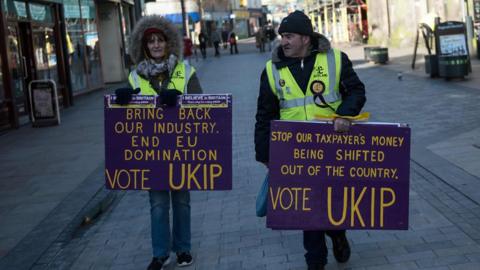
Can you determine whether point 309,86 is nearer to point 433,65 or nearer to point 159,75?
point 159,75

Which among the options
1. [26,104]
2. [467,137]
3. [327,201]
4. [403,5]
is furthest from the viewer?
[403,5]

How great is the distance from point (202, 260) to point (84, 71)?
15848 mm

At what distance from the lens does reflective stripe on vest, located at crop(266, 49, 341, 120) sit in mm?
3980

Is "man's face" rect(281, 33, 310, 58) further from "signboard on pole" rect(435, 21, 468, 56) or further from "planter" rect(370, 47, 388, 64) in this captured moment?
"planter" rect(370, 47, 388, 64)

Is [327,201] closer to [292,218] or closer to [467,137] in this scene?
[292,218]

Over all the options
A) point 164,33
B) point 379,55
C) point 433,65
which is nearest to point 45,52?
point 433,65

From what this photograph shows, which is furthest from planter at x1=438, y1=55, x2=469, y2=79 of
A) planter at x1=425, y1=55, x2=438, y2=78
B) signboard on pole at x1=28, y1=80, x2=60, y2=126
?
signboard on pole at x1=28, y1=80, x2=60, y2=126

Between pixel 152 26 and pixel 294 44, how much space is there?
104 cm

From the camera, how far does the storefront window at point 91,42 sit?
2047 centimetres

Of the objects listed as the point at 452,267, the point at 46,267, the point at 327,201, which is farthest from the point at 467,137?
the point at 46,267

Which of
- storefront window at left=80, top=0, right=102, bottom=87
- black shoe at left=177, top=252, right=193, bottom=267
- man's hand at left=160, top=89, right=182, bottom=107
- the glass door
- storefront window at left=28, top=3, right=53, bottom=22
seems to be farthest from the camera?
storefront window at left=80, top=0, right=102, bottom=87

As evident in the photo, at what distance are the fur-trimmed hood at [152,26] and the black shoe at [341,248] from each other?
1633 mm

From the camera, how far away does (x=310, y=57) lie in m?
4.00

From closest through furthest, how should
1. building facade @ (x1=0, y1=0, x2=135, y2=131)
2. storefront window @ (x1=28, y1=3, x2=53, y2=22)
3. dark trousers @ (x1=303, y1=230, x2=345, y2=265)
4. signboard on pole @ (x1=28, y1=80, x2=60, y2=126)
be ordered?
dark trousers @ (x1=303, y1=230, x2=345, y2=265) → signboard on pole @ (x1=28, y1=80, x2=60, y2=126) → building facade @ (x1=0, y1=0, x2=135, y2=131) → storefront window @ (x1=28, y1=3, x2=53, y2=22)
